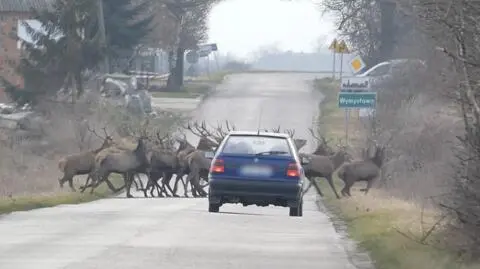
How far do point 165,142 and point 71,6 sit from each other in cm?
1684

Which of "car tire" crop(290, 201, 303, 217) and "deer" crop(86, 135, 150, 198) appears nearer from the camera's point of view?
"car tire" crop(290, 201, 303, 217)

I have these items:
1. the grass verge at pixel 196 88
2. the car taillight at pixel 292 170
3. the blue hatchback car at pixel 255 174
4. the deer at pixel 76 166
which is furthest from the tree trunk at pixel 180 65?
the car taillight at pixel 292 170

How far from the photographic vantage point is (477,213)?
531 inches

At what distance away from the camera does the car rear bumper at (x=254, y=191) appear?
23375 millimetres

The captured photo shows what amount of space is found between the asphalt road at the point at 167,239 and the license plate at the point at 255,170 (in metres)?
0.89

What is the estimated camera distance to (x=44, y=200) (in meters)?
29.8

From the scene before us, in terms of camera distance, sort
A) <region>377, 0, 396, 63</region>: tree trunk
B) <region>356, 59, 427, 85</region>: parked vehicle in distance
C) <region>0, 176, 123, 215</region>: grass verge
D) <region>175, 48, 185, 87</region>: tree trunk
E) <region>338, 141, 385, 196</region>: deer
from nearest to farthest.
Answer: <region>0, 176, 123, 215</region>: grass verge → <region>338, 141, 385, 196</region>: deer → <region>356, 59, 427, 85</region>: parked vehicle in distance → <region>377, 0, 396, 63</region>: tree trunk → <region>175, 48, 185, 87</region>: tree trunk

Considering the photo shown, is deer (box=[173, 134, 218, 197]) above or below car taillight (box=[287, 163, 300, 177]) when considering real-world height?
below

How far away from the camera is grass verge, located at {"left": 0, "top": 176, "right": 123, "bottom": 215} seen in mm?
27156

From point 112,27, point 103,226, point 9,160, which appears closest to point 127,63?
point 112,27

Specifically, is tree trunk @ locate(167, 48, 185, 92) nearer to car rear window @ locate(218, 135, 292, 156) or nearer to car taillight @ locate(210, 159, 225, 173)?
car rear window @ locate(218, 135, 292, 156)

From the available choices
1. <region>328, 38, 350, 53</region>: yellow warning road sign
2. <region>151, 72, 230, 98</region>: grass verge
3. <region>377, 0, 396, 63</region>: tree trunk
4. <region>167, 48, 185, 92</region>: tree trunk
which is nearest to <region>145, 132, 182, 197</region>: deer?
<region>328, 38, 350, 53</region>: yellow warning road sign

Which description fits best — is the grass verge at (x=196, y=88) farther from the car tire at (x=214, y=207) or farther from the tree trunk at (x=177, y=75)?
the car tire at (x=214, y=207)

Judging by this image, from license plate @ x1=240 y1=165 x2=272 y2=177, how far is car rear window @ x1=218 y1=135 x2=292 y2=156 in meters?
0.27
